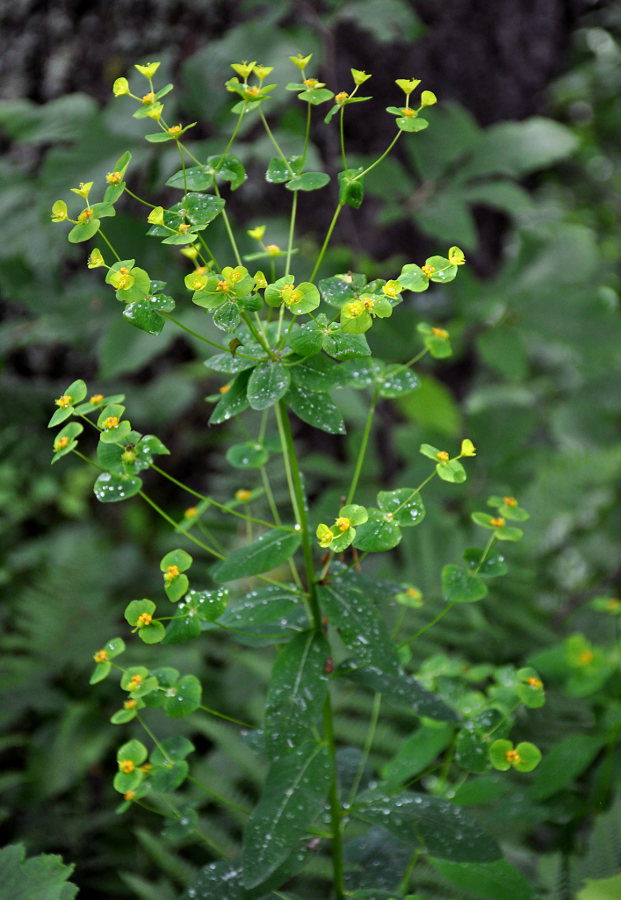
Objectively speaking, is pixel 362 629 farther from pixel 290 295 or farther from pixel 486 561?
pixel 290 295

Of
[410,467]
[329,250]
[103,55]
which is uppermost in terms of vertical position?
[103,55]

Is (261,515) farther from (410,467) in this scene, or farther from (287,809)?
(287,809)

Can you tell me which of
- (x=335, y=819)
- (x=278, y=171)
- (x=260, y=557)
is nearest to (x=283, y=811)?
(x=335, y=819)

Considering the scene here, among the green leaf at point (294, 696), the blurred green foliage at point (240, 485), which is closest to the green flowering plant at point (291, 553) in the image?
the green leaf at point (294, 696)

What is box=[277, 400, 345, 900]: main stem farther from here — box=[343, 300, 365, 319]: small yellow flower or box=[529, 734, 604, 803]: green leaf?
box=[529, 734, 604, 803]: green leaf

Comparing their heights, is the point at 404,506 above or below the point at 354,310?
below

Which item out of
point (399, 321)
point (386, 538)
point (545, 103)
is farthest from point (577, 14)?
point (386, 538)
